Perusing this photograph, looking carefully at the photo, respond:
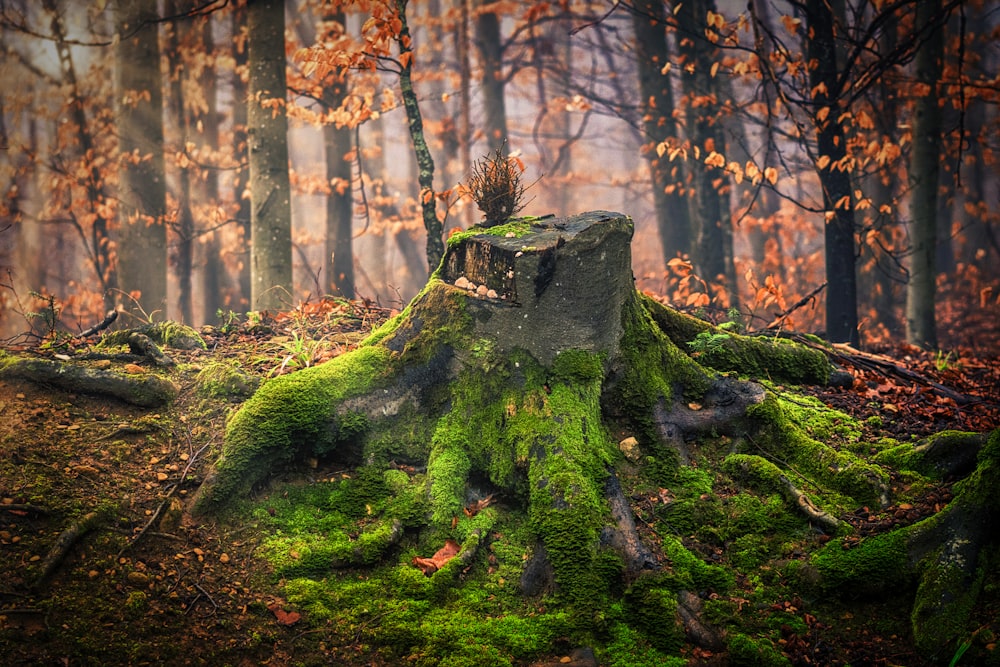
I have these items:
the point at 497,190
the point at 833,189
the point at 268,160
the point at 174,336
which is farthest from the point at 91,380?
the point at 833,189

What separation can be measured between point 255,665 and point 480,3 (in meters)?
16.6

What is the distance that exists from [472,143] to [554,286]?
521 inches

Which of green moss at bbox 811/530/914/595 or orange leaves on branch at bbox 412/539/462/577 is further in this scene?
orange leaves on branch at bbox 412/539/462/577

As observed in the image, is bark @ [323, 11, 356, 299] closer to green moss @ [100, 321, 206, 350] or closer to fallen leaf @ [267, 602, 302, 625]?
green moss @ [100, 321, 206, 350]

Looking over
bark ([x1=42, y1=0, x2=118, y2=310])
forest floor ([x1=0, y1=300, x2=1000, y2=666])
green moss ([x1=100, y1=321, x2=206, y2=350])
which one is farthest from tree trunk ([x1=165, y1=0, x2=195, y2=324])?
forest floor ([x1=0, y1=300, x2=1000, y2=666])

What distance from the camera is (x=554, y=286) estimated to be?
4.85 m

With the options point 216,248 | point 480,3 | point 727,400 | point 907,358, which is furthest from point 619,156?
point 727,400

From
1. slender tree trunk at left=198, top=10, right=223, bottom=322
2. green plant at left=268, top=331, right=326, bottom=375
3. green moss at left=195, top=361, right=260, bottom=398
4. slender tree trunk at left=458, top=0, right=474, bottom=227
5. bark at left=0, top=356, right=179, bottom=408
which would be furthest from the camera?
slender tree trunk at left=198, top=10, right=223, bottom=322

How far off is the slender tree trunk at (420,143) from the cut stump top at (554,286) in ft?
9.10

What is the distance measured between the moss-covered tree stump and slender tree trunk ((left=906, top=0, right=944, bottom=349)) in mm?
7383

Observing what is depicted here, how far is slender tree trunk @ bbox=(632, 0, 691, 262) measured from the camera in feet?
43.2

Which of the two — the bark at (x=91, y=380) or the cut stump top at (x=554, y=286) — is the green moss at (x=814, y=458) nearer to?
the cut stump top at (x=554, y=286)

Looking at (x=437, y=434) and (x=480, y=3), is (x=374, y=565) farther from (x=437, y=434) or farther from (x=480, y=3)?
(x=480, y=3)

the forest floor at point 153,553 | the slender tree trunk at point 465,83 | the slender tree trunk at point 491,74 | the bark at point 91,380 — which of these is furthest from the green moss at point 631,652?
the slender tree trunk at point 465,83
